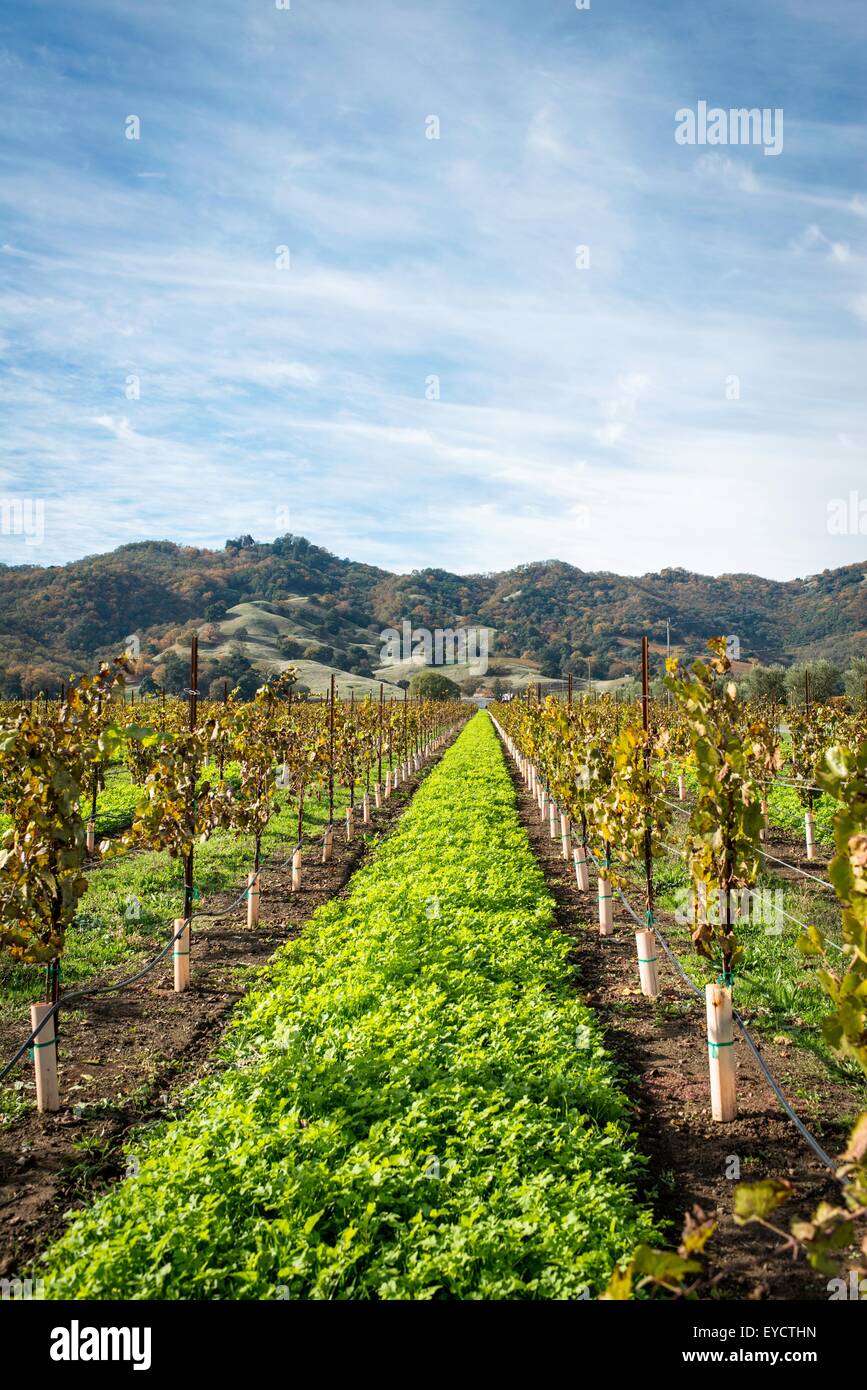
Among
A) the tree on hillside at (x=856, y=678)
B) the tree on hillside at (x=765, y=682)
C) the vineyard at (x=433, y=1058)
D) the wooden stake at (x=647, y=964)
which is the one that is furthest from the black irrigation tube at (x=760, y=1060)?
the tree on hillside at (x=765, y=682)

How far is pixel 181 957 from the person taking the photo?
27.7 ft

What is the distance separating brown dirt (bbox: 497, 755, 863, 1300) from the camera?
13.6 ft

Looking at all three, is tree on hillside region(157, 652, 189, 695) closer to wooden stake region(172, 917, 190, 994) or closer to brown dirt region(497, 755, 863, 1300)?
wooden stake region(172, 917, 190, 994)

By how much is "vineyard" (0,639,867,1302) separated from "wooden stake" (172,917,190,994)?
41 mm

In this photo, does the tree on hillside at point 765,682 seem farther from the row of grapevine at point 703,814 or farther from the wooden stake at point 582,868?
the row of grapevine at point 703,814

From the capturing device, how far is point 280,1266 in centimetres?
356

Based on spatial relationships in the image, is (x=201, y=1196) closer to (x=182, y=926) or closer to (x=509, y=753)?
(x=182, y=926)

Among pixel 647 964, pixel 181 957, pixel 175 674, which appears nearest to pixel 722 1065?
pixel 647 964

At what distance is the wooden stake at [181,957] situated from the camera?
8406 mm

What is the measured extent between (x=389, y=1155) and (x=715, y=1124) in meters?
2.50

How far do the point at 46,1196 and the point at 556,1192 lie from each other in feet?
10.2

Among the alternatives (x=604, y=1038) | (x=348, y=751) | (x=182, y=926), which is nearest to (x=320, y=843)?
(x=348, y=751)
